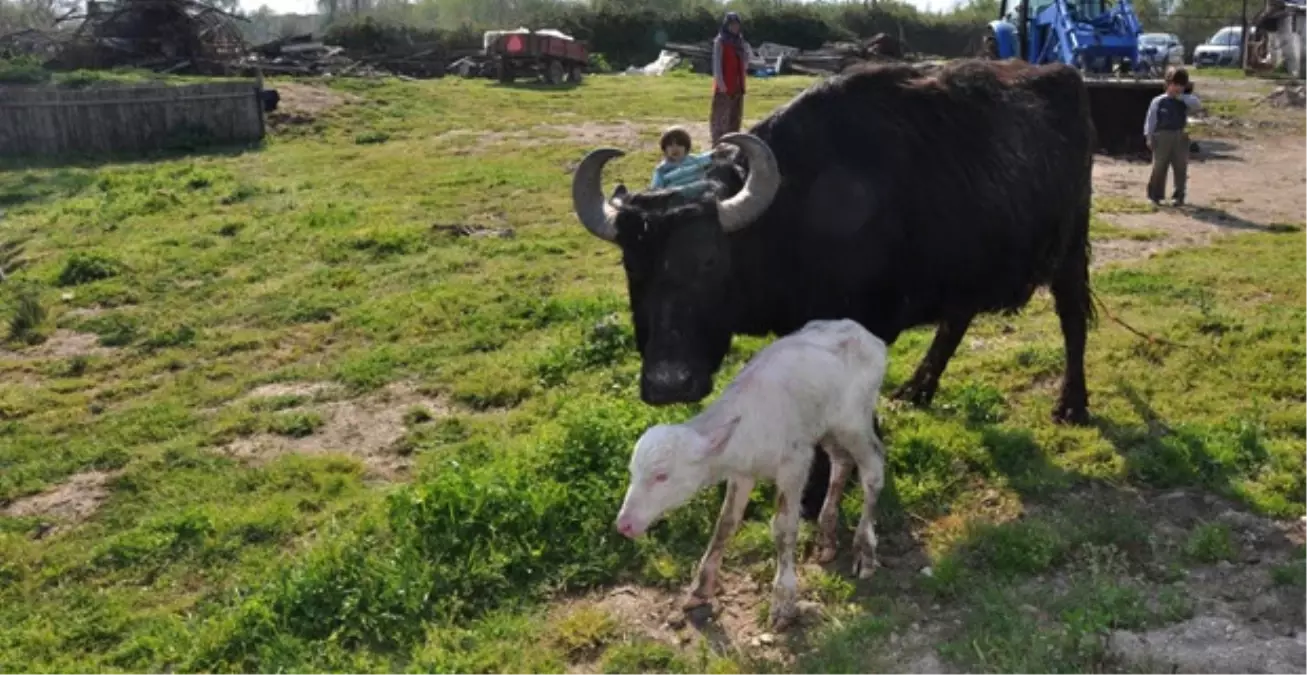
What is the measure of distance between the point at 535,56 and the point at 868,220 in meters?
31.1

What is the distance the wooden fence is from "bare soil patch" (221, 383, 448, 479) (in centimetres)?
1536

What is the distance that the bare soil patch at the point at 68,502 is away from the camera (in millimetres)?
6566

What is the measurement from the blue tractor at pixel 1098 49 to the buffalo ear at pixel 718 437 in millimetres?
14427

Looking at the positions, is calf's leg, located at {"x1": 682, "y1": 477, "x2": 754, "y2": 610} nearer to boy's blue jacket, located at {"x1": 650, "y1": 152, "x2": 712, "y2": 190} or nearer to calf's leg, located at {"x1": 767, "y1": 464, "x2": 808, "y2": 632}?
calf's leg, located at {"x1": 767, "y1": 464, "x2": 808, "y2": 632}

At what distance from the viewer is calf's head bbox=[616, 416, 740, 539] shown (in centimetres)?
415

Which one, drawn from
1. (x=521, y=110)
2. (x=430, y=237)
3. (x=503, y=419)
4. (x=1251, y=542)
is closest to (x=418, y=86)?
(x=521, y=110)

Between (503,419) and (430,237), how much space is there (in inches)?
226

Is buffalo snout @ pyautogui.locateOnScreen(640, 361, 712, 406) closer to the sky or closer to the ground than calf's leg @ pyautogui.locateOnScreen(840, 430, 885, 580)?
closer to the sky

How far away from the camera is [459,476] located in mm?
5797

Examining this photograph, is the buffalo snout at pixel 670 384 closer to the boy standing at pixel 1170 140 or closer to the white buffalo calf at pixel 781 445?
the white buffalo calf at pixel 781 445

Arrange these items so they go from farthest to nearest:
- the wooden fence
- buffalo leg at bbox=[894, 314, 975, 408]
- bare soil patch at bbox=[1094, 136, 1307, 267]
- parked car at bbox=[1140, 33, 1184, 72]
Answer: parked car at bbox=[1140, 33, 1184, 72] < the wooden fence < bare soil patch at bbox=[1094, 136, 1307, 267] < buffalo leg at bbox=[894, 314, 975, 408]

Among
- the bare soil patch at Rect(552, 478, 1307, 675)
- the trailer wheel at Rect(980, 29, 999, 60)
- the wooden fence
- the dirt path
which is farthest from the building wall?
the bare soil patch at Rect(552, 478, 1307, 675)

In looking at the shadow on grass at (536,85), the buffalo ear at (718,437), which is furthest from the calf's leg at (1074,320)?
the shadow on grass at (536,85)

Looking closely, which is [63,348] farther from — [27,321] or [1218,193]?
[1218,193]
